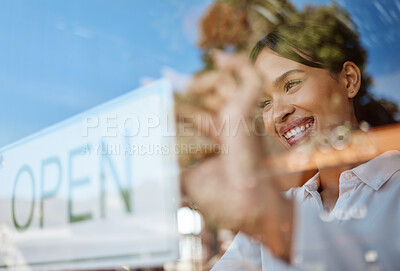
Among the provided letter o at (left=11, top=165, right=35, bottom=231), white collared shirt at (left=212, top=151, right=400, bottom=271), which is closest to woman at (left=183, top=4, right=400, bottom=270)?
white collared shirt at (left=212, top=151, right=400, bottom=271)

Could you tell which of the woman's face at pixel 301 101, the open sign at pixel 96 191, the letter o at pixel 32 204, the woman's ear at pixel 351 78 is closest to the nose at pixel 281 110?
the woman's face at pixel 301 101

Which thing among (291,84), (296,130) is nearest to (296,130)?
(296,130)

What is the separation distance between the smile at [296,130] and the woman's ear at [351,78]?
116mm

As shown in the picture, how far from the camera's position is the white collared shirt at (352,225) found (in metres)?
0.85

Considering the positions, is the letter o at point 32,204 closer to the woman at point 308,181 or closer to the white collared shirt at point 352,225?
the woman at point 308,181

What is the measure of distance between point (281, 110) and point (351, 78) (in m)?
0.19

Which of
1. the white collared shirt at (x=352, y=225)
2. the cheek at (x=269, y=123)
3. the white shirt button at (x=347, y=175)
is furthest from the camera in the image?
the cheek at (x=269, y=123)

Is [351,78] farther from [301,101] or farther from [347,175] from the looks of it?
[347,175]

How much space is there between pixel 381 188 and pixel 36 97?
1.09 meters

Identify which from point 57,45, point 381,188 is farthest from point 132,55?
point 381,188

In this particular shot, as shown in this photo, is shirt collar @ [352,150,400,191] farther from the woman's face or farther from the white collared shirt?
the woman's face

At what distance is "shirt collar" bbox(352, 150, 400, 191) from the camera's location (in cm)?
94

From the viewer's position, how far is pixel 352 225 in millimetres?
889

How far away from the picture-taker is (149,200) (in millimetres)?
1021
